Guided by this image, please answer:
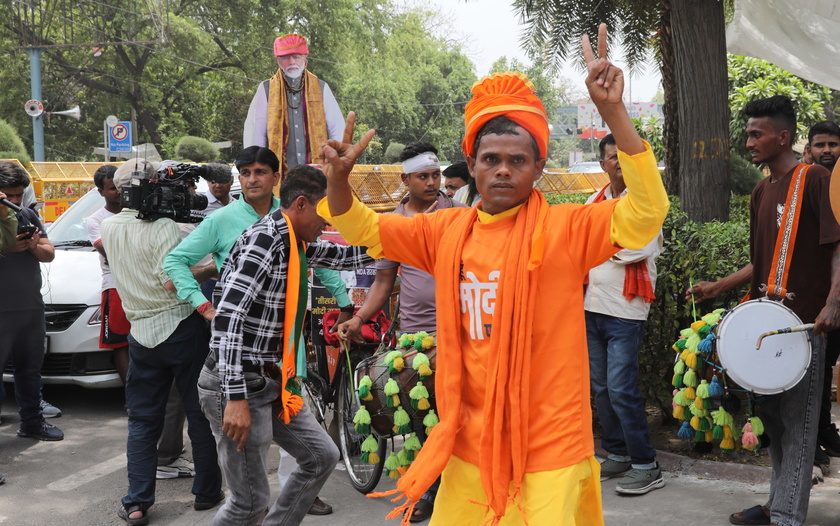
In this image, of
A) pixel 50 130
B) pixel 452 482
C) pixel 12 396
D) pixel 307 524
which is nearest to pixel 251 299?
pixel 452 482

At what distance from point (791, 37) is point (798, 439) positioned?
336cm

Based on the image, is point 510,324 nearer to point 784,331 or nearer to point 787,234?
point 784,331

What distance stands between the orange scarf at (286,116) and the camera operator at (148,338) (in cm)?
238

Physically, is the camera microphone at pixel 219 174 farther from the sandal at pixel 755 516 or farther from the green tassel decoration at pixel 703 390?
the sandal at pixel 755 516

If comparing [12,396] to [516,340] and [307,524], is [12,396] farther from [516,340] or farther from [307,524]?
[516,340]

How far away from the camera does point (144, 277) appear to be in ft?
16.6

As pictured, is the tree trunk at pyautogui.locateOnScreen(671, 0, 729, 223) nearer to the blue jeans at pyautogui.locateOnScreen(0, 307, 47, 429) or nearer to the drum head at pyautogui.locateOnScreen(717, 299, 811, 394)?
the drum head at pyautogui.locateOnScreen(717, 299, 811, 394)

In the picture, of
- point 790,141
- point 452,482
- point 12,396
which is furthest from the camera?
point 12,396

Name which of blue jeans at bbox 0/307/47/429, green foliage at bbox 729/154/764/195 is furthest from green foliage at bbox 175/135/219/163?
blue jeans at bbox 0/307/47/429

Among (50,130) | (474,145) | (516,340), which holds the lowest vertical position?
(516,340)

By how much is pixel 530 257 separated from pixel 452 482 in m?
0.83

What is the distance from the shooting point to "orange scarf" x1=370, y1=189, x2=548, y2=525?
2.71 m

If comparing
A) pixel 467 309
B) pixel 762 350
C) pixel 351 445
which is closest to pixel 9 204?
pixel 351 445

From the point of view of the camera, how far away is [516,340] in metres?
2.72
